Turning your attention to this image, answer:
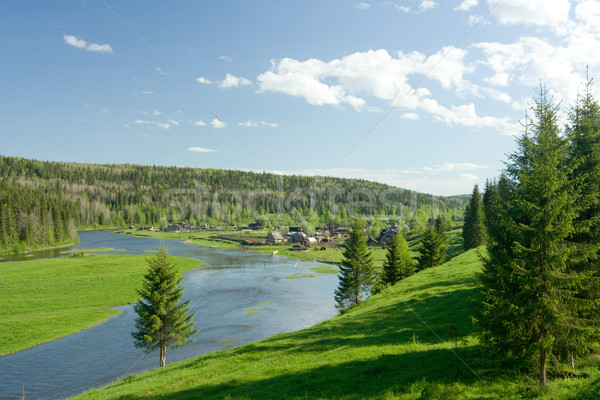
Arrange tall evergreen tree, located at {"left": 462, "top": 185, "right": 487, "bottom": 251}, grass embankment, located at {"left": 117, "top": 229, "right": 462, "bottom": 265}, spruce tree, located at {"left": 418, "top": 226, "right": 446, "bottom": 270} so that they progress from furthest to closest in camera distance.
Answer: grass embankment, located at {"left": 117, "top": 229, "right": 462, "bottom": 265}
tall evergreen tree, located at {"left": 462, "top": 185, "right": 487, "bottom": 251}
spruce tree, located at {"left": 418, "top": 226, "right": 446, "bottom": 270}

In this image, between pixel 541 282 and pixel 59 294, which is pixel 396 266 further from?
pixel 59 294

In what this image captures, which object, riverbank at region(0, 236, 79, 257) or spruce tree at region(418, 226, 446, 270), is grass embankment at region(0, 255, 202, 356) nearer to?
riverbank at region(0, 236, 79, 257)

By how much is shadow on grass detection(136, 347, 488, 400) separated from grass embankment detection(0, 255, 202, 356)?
29515 millimetres

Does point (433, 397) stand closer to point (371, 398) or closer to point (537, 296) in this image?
point (371, 398)

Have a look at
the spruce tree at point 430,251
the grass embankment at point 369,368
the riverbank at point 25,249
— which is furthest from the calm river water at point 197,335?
the riverbank at point 25,249

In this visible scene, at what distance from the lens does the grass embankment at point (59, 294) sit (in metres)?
37.8

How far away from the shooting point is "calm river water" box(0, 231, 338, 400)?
28142mm

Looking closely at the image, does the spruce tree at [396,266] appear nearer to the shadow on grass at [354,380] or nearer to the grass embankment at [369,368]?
the grass embankment at [369,368]

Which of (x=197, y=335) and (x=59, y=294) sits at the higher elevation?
(x=197, y=335)

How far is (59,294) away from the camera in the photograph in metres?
52.4

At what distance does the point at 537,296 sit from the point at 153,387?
18793 mm

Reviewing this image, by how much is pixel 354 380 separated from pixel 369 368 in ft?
4.54

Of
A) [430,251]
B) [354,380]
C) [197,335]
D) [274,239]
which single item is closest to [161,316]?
[197,335]

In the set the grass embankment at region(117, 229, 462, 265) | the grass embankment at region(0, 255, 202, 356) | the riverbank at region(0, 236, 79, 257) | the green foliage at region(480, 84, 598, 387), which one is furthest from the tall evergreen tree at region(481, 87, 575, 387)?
the riverbank at region(0, 236, 79, 257)
